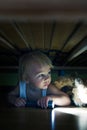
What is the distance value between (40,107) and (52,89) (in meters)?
0.16

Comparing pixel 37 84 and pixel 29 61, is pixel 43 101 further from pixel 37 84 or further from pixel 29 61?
pixel 29 61

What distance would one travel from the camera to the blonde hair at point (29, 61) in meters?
1.85

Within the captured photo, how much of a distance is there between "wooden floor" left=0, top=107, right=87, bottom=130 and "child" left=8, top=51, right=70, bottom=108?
6cm

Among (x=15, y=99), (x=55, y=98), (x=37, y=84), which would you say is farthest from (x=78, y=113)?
(x=15, y=99)

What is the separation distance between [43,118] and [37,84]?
35 centimetres

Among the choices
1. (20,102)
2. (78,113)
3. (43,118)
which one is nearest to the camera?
(43,118)

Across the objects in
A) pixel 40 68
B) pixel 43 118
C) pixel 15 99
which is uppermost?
pixel 40 68

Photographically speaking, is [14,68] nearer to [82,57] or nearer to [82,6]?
[82,57]

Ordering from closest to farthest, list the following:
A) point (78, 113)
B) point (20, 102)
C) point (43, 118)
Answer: point (43, 118), point (78, 113), point (20, 102)

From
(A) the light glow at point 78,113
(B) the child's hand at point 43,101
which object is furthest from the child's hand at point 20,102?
(A) the light glow at point 78,113

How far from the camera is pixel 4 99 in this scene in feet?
6.33

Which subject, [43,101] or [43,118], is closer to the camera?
[43,118]

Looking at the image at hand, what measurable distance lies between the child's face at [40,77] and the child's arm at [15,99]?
5.7 inches

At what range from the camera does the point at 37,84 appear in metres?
1.90
